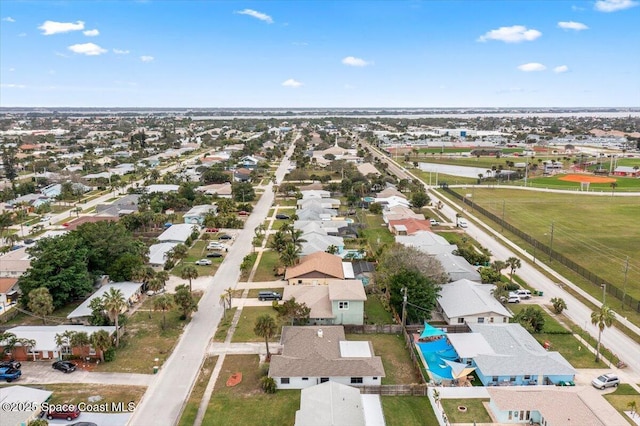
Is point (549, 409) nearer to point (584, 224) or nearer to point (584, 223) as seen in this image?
point (584, 224)

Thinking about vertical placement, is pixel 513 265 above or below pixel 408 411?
above

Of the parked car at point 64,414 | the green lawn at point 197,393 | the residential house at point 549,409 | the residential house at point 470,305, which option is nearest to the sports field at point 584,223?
the residential house at point 470,305

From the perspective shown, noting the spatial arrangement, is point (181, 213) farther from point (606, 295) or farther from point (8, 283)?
point (606, 295)

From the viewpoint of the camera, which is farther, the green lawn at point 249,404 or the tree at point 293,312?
the tree at point 293,312

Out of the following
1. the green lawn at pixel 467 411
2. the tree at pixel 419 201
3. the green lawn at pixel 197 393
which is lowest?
the green lawn at pixel 197 393

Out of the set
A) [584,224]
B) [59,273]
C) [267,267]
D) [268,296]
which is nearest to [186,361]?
[268,296]

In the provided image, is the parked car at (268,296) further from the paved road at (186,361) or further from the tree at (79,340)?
the tree at (79,340)

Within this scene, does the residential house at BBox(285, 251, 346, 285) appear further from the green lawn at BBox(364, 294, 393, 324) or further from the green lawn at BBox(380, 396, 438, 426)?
the green lawn at BBox(380, 396, 438, 426)
